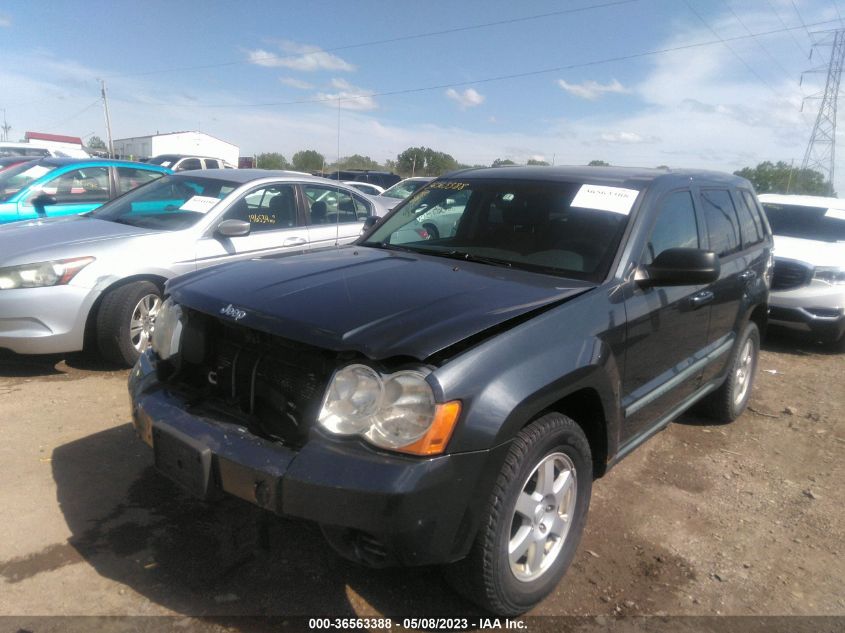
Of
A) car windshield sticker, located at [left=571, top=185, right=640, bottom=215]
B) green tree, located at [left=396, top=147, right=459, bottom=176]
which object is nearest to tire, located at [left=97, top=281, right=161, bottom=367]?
car windshield sticker, located at [left=571, top=185, right=640, bottom=215]

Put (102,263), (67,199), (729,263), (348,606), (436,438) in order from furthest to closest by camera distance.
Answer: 1. (67,199)
2. (102,263)
3. (729,263)
4. (348,606)
5. (436,438)

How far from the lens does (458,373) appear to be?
2125mm

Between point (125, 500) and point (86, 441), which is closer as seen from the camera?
point (125, 500)

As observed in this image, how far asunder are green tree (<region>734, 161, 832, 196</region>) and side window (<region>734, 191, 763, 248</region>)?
27.4m

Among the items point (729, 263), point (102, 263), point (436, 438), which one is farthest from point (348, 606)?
point (102, 263)

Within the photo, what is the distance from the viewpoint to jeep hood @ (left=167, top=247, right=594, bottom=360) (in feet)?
7.37

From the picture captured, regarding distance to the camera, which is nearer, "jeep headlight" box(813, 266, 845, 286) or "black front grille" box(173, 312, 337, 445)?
"black front grille" box(173, 312, 337, 445)

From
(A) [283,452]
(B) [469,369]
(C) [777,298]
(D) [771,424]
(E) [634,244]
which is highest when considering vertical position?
(E) [634,244]

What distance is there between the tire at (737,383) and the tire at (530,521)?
2.26 meters

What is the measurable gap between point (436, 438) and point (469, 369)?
259 mm

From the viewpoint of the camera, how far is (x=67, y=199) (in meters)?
7.51

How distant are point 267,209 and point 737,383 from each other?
422 centimetres

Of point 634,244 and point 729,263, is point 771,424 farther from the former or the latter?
point 634,244

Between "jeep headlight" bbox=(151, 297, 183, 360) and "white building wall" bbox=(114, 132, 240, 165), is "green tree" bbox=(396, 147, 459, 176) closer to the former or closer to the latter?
"white building wall" bbox=(114, 132, 240, 165)
